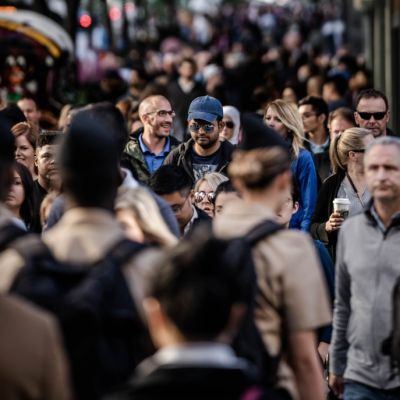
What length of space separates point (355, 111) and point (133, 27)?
4770 centimetres

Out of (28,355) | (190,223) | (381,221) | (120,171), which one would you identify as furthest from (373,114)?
(28,355)

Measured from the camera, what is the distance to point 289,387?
20.0 ft

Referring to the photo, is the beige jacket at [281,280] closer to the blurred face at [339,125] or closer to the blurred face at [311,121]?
the blurred face at [339,125]

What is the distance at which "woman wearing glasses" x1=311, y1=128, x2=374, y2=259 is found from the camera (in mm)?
10430

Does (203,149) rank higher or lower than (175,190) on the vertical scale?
lower

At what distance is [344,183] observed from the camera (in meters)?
10.6

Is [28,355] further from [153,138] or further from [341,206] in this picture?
[153,138]

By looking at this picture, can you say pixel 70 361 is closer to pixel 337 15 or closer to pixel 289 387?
pixel 289 387

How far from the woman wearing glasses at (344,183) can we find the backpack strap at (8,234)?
4.89 metres

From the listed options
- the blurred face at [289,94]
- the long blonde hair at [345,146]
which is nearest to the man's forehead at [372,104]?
the long blonde hair at [345,146]

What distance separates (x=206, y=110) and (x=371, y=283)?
5.36 m

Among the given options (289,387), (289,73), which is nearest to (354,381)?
(289,387)

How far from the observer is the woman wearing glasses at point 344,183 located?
10.4 m

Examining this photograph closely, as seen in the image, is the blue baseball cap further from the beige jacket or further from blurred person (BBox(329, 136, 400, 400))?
the beige jacket
